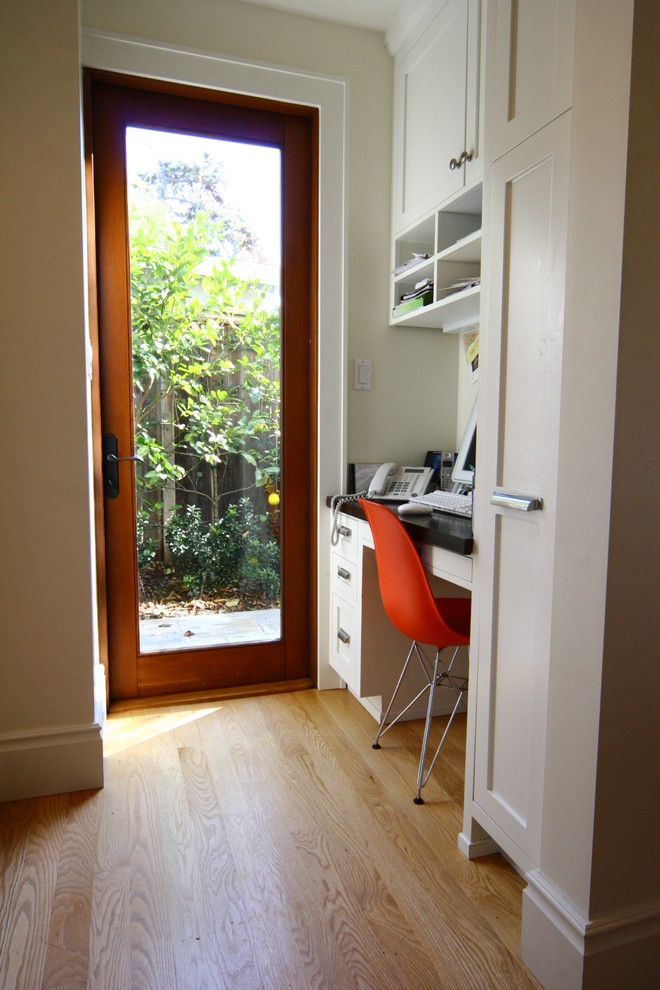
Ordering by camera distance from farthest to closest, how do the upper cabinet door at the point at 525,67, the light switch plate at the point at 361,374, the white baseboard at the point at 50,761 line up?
the light switch plate at the point at 361,374
the white baseboard at the point at 50,761
the upper cabinet door at the point at 525,67

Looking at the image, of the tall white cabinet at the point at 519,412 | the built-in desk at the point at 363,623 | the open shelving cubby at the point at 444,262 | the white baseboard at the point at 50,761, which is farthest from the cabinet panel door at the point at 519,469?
the white baseboard at the point at 50,761

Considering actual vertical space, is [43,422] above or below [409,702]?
above

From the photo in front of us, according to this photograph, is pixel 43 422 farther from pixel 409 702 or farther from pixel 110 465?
pixel 409 702

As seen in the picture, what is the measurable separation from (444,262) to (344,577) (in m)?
1.22

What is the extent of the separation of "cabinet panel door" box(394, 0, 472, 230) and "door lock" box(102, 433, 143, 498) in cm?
144

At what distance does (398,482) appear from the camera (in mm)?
2664

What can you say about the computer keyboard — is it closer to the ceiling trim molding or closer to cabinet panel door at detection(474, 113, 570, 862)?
cabinet panel door at detection(474, 113, 570, 862)

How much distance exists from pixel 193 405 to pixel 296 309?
59 cm

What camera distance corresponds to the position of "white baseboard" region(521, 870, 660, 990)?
3.88ft

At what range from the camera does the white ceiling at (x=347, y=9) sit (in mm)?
2439

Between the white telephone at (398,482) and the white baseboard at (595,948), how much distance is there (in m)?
Result: 1.52

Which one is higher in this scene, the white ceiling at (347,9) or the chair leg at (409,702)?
the white ceiling at (347,9)

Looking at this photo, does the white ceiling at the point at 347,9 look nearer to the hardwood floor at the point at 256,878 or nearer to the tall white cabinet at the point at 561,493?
the tall white cabinet at the point at 561,493

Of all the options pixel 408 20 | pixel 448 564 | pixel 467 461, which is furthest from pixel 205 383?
pixel 408 20
